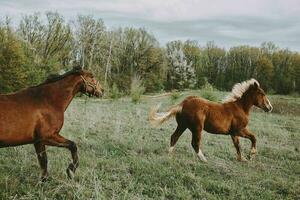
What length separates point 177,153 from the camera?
32.3ft

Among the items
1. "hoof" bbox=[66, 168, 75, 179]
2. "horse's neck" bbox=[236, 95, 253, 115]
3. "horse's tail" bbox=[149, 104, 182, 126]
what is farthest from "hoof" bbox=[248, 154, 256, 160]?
"hoof" bbox=[66, 168, 75, 179]

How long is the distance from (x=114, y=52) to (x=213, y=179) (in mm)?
47740

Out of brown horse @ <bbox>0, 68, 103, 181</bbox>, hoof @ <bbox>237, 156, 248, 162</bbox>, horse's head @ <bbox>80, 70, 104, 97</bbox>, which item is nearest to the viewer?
brown horse @ <bbox>0, 68, 103, 181</bbox>

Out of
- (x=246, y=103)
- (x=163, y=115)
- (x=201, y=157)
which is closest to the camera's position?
(x=201, y=157)

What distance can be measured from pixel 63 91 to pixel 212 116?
3.98m

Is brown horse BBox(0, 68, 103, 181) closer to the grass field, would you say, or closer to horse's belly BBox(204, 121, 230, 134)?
the grass field

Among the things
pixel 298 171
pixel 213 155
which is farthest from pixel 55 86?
pixel 298 171

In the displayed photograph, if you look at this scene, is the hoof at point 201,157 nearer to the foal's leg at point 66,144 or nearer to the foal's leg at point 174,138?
the foal's leg at point 174,138

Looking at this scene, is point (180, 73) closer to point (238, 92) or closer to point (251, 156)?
point (238, 92)

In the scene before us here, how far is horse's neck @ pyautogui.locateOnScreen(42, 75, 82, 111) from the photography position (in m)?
7.09

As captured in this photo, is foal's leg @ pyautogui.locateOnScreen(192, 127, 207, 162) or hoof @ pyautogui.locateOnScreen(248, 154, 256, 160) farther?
hoof @ pyautogui.locateOnScreen(248, 154, 256, 160)

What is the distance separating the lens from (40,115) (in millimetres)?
6723

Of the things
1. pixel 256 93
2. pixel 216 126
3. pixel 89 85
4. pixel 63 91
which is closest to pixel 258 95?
pixel 256 93

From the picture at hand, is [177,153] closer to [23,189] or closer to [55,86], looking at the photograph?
[55,86]
